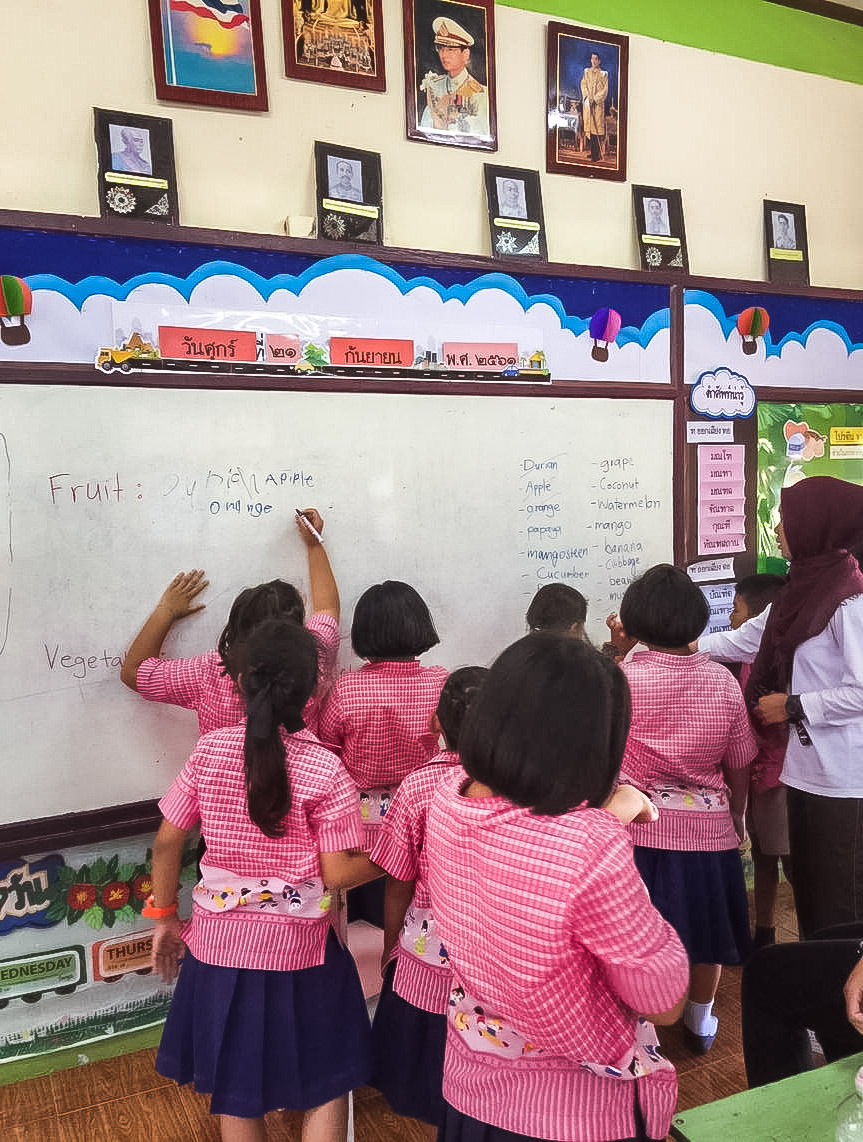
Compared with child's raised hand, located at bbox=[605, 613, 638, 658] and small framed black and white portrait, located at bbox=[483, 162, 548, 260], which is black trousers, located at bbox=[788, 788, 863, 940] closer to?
child's raised hand, located at bbox=[605, 613, 638, 658]

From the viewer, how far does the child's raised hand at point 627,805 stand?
1.23 meters

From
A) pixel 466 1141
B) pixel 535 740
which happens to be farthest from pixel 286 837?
pixel 535 740

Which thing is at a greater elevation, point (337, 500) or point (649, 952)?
point (337, 500)

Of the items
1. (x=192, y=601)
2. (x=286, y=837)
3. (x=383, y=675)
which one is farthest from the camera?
(x=192, y=601)

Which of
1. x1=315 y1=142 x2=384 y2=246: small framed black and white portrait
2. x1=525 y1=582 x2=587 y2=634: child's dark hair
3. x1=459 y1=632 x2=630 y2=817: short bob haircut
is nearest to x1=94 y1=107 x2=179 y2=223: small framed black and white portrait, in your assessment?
x1=315 y1=142 x2=384 y2=246: small framed black and white portrait

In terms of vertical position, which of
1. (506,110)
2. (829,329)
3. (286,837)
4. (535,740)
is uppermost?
(506,110)

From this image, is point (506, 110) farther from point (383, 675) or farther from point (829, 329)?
point (383, 675)

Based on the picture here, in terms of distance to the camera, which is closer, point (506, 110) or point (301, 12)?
point (301, 12)

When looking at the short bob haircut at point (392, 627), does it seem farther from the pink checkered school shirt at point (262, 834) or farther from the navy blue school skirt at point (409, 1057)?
the navy blue school skirt at point (409, 1057)

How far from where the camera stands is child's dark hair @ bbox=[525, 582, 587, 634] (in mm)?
2400

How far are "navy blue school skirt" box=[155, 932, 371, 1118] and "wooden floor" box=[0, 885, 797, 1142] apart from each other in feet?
1.60

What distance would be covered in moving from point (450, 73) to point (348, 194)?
1.70ft

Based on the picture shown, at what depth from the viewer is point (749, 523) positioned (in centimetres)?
319

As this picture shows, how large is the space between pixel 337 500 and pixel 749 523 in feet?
5.07
